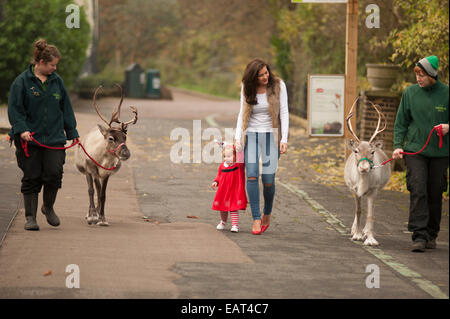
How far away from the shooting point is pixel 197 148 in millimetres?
Answer: 18281

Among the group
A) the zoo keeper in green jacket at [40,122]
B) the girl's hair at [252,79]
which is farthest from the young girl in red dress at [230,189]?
the zoo keeper in green jacket at [40,122]

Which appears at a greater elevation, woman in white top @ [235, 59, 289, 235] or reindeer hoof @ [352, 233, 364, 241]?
woman in white top @ [235, 59, 289, 235]

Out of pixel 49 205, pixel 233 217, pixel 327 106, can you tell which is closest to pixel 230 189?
pixel 233 217

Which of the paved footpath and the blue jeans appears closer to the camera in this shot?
the paved footpath

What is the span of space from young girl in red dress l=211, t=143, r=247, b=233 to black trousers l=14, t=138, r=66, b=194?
6.00ft

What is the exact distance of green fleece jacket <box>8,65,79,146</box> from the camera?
27.5 ft

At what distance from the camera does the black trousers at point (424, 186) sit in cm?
820

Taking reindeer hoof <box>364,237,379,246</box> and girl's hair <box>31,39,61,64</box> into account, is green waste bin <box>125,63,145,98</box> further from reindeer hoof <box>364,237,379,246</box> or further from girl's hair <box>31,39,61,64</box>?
reindeer hoof <box>364,237,379,246</box>

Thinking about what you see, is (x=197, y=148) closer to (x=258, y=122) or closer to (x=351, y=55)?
(x=351, y=55)

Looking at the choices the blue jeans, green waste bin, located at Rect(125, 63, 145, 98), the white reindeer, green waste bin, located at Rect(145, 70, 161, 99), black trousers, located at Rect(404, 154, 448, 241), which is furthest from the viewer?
green waste bin, located at Rect(125, 63, 145, 98)

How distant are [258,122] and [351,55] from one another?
6.63 meters

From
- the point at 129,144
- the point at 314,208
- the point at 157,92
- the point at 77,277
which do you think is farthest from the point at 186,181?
the point at 157,92

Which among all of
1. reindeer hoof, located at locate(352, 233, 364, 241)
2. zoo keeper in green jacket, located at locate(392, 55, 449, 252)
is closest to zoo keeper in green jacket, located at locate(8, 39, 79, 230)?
reindeer hoof, located at locate(352, 233, 364, 241)

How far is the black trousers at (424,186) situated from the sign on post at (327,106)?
6810 mm
